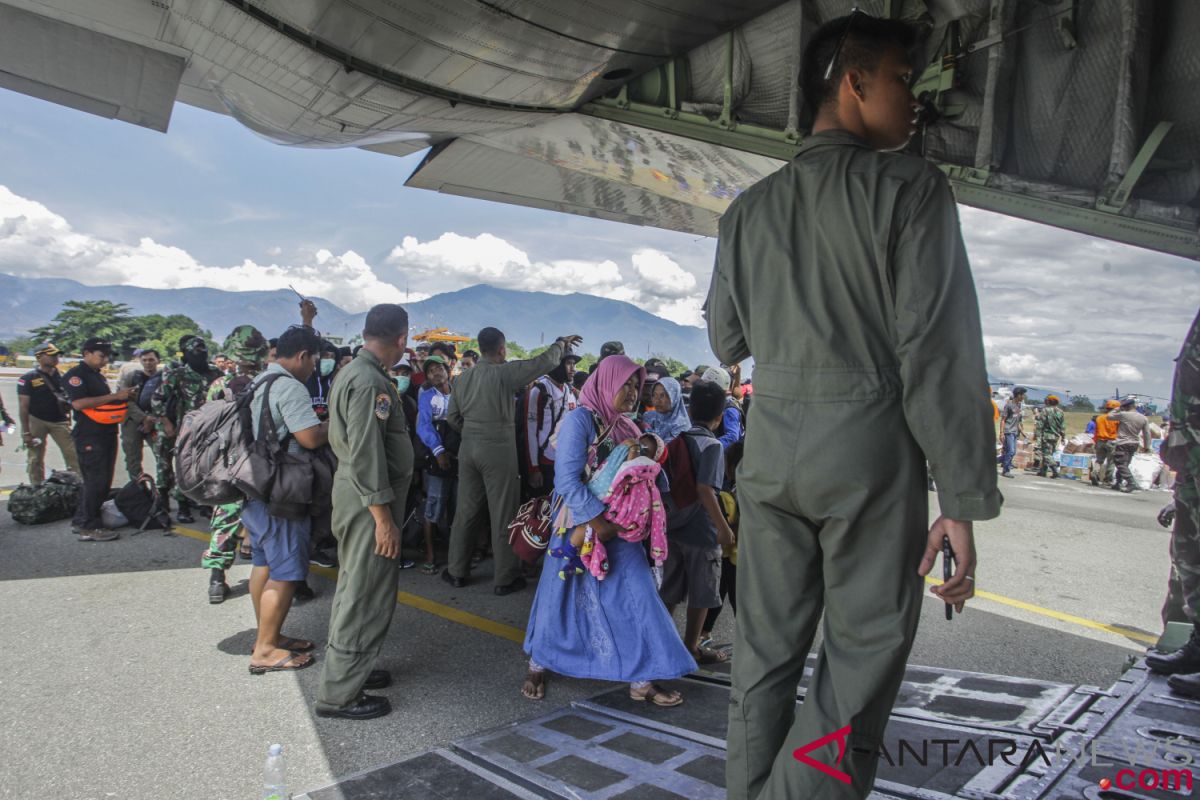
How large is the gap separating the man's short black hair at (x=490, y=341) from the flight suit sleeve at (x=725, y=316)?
3394mm

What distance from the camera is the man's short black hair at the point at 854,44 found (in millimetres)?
1617

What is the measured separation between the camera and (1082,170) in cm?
304

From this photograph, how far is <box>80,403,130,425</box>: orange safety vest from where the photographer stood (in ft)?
19.5

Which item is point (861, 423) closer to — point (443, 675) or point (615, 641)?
point (615, 641)

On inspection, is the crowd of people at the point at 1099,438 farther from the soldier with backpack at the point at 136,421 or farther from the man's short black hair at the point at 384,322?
the soldier with backpack at the point at 136,421

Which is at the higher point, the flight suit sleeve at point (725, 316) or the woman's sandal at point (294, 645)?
the flight suit sleeve at point (725, 316)

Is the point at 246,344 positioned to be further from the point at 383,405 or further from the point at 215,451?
the point at 383,405

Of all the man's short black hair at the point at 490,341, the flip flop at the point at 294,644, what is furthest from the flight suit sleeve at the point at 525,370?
the flip flop at the point at 294,644

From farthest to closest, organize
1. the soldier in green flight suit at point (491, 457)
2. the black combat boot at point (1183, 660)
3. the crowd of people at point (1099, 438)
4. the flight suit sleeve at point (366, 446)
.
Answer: the crowd of people at point (1099, 438) < the soldier in green flight suit at point (491, 457) < the flight suit sleeve at point (366, 446) < the black combat boot at point (1183, 660)

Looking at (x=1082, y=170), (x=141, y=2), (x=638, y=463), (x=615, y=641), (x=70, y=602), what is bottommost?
(x=70, y=602)

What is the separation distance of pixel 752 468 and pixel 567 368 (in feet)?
16.0

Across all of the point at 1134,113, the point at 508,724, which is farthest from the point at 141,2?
the point at 1134,113

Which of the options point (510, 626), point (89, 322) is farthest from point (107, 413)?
point (89, 322)

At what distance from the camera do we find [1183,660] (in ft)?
8.52
